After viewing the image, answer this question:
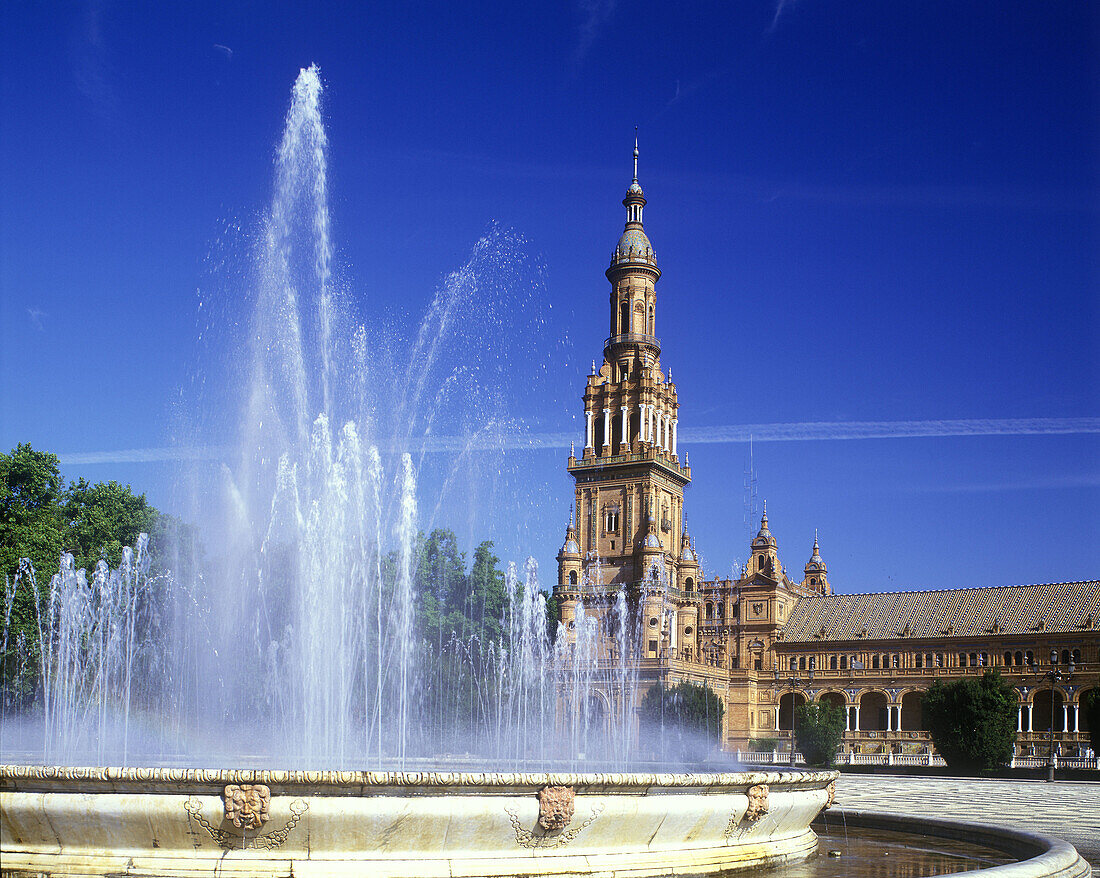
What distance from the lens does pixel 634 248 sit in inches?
3418

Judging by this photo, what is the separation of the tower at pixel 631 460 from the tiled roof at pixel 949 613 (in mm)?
11400

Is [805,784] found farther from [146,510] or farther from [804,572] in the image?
[804,572]

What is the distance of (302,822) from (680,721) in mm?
53210

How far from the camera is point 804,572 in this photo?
340ft

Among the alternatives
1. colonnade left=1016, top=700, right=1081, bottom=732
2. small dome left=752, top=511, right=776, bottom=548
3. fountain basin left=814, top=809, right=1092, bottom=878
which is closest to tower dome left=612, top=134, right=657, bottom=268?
small dome left=752, top=511, right=776, bottom=548

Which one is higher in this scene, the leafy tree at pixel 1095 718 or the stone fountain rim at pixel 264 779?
the stone fountain rim at pixel 264 779

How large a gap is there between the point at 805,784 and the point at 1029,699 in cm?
6683

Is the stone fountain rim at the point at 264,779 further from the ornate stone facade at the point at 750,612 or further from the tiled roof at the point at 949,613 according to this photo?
the tiled roof at the point at 949,613

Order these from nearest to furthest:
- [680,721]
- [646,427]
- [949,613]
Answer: [680,721]
[949,613]
[646,427]

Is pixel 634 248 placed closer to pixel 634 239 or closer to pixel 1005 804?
pixel 634 239

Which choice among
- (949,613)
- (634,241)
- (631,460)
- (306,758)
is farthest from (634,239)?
(306,758)

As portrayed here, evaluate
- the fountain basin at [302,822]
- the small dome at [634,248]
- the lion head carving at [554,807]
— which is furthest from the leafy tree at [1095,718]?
the small dome at [634,248]

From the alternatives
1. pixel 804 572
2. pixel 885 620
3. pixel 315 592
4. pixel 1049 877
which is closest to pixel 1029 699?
pixel 885 620

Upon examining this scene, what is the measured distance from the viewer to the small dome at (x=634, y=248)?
86.2 metres
